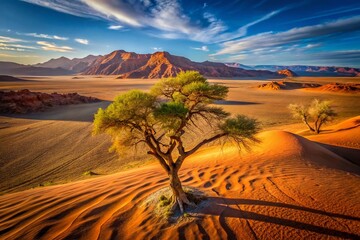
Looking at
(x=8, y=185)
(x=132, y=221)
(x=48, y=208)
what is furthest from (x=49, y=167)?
(x=132, y=221)

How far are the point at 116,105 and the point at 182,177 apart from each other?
18.3 feet

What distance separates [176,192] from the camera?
6582 millimetres

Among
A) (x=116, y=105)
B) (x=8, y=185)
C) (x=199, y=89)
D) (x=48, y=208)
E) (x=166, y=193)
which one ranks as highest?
(x=199, y=89)

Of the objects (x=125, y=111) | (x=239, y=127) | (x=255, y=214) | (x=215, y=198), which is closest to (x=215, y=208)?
(x=215, y=198)

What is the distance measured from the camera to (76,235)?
5.48 metres

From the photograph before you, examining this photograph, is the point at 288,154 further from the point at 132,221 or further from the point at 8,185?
the point at 8,185

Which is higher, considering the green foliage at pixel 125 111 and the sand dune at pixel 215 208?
the green foliage at pixel 125 111

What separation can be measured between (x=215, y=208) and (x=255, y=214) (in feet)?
3.97

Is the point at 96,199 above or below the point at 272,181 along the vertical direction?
below

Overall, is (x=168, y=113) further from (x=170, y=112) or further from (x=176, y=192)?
(x=176, y=192)

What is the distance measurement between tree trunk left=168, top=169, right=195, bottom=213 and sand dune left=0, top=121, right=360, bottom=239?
440 millimetres

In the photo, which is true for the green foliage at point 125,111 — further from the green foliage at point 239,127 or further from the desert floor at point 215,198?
the desert floor at point 215,198

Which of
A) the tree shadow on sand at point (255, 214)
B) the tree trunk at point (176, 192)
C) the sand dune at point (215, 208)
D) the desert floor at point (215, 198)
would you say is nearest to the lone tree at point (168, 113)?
the tree trunk at point (176, 192)

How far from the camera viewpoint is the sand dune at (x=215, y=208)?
5.49 metres
